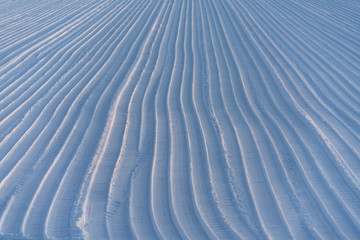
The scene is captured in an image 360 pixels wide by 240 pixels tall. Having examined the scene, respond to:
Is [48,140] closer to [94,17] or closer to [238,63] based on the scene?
[238,63]

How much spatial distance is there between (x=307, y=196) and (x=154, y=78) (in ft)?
9.24

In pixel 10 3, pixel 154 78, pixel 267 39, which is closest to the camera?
pixel 154 78

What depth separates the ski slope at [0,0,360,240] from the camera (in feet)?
8.48

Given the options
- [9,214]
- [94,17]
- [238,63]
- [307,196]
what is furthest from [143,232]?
[94,17]

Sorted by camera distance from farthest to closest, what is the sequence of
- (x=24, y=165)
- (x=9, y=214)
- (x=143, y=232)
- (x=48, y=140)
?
(x=48, y=140) < (x=24, y=165) < (x=9, y=214) < (x=143, y=232)

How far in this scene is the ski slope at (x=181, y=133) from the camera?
2.59 meters

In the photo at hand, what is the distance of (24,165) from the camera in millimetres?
3227

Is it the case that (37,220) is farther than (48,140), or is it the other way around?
(48,140)

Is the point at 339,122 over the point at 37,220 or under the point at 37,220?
over

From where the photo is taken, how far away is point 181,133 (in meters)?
3.62

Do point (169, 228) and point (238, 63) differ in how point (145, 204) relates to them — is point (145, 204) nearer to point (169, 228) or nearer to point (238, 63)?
point (169, 228)

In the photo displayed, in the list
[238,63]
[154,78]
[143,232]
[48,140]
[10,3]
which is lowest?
[143,232]

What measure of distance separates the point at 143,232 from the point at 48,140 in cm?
168

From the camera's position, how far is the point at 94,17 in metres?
8.12
